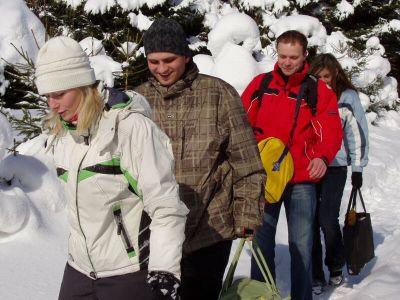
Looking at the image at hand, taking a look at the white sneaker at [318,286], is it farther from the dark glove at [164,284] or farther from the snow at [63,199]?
the dark glove at [164,284]

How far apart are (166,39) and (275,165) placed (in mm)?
1298

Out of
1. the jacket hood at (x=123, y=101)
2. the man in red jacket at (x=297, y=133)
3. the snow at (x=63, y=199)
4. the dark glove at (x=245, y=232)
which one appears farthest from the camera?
the snow at (x=63, y=199)

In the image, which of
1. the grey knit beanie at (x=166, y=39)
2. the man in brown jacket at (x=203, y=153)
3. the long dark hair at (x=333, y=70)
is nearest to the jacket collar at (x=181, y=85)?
A: the man in brown jacket at (x=203, y=153)

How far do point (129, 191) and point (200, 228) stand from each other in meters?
0.83

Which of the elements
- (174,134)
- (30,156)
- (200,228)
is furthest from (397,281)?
(30,156)

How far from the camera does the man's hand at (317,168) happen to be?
3.71 meters

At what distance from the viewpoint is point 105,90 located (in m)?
2.19

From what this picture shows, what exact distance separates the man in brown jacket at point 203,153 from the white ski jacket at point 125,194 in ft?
2.05

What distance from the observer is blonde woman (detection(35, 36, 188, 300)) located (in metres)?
2.04

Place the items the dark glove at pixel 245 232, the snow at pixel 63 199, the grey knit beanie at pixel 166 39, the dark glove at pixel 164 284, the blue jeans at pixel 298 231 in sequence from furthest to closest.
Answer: the snow at pixel 63 199
the blue jeans at pixel 298 231
the dark glove at pixel 245 232
the grey knit beanie at pixel 166 39
the dark glove at pixel 164 284

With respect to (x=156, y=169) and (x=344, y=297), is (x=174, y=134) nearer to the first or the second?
(x=156, y=169)

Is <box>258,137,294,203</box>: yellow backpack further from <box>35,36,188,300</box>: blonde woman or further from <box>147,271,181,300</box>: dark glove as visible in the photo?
<box>147,271,181,300</box>: dark glove

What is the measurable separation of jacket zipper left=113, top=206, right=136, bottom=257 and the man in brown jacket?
0.72 m

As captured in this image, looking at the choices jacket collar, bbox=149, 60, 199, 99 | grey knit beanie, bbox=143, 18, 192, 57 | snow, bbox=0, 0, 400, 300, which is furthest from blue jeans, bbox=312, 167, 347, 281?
grey knit beanie, bbox=143, 18, 192, 57
